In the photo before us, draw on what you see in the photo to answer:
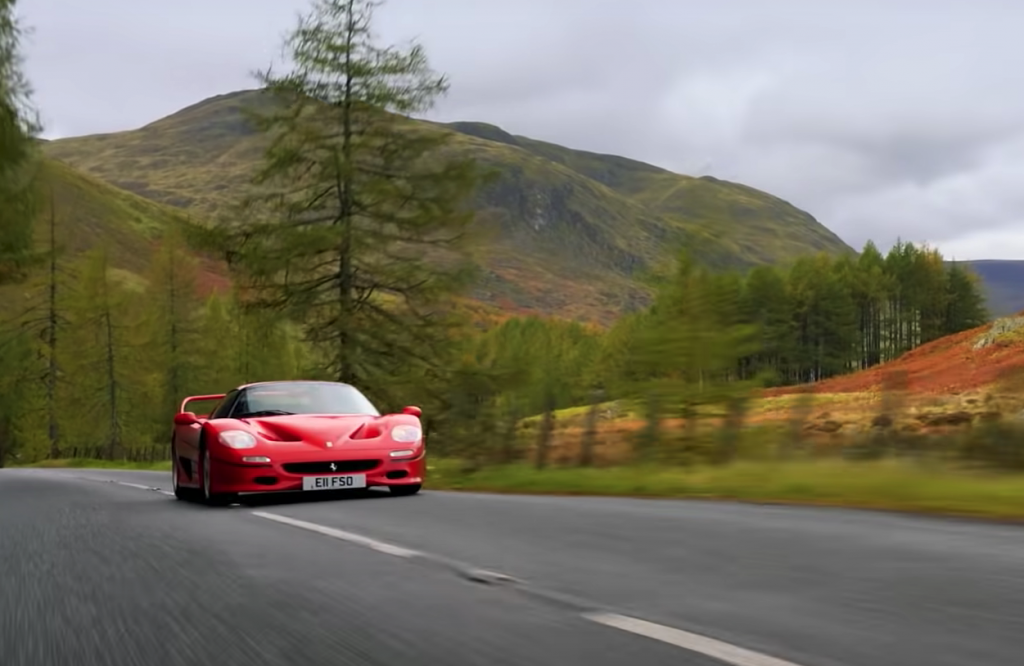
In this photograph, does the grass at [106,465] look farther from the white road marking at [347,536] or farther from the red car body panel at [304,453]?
the white road marking at [347,536]

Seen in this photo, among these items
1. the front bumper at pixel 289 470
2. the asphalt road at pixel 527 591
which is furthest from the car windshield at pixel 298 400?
the asphalt road at pixel 527 591

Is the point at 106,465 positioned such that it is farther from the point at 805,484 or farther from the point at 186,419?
the point at 805,484

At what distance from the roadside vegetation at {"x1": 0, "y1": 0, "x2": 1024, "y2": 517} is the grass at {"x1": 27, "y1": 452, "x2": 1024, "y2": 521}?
48 millimetres

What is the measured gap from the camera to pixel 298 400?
11.6 meters

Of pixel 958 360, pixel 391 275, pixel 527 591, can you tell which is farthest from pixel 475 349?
pixel 958 360

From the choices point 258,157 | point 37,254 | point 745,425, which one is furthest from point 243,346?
point 745,425

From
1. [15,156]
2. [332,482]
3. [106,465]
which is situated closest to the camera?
[332,482]

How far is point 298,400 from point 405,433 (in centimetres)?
135

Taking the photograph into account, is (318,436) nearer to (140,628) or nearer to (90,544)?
(90,544)

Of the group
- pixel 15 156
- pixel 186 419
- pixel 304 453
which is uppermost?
pixel 15 156

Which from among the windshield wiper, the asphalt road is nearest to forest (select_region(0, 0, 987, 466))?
the windshield wiper

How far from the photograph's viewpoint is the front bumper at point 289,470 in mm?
10422

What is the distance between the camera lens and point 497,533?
718 cm

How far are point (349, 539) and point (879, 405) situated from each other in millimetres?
7788
